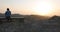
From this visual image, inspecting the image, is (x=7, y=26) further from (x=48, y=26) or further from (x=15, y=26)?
(x=48, y=26)

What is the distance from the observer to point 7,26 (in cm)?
2473

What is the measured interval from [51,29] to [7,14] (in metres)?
5.40

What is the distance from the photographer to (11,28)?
24.1 metres

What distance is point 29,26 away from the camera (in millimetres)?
25734

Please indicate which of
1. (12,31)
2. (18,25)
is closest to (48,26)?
(18,25)

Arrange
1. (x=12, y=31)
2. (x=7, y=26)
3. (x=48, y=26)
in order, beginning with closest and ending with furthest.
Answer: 1. (x=12, y=31)
2. (x=7, y=26)
3. (x=48, y=26)

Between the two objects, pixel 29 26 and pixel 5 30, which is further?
pixel 29 26

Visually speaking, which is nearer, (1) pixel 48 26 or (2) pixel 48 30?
(2) pixel 48 30

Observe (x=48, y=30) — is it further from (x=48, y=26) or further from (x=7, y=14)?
(x=7, y=14)

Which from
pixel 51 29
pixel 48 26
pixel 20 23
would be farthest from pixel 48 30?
pixel 20 23

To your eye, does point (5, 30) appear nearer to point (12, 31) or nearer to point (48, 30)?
point (12, 31)

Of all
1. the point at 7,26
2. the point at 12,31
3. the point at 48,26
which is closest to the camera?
the point at 12,31

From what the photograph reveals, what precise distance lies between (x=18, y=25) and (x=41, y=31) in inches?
128

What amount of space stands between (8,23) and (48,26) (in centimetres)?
441
